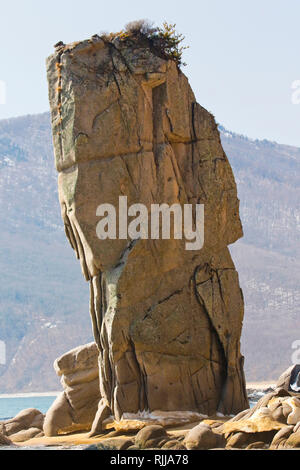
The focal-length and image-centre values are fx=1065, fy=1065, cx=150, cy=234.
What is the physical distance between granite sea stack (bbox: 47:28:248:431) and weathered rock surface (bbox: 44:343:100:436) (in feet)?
10.3

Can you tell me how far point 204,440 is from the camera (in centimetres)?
2114

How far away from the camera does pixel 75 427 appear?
2855cm

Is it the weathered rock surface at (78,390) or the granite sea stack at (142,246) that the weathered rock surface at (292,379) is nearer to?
the weathered rock surface at (78,390)

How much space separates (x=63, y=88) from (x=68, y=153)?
165 cm

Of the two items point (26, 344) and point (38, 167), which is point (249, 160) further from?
point (26, 344)

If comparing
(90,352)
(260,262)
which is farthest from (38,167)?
(90,352)

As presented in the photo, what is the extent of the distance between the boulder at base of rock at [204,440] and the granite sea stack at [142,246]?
3.99m

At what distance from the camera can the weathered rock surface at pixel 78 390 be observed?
95.4ft

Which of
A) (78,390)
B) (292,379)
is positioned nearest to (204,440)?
(78,390)

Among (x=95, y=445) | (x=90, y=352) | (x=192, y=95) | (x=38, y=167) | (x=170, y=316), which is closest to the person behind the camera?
(x=95, y=445)

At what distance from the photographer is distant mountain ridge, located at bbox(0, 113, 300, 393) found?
12244 cm

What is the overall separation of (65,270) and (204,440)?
423 ft
